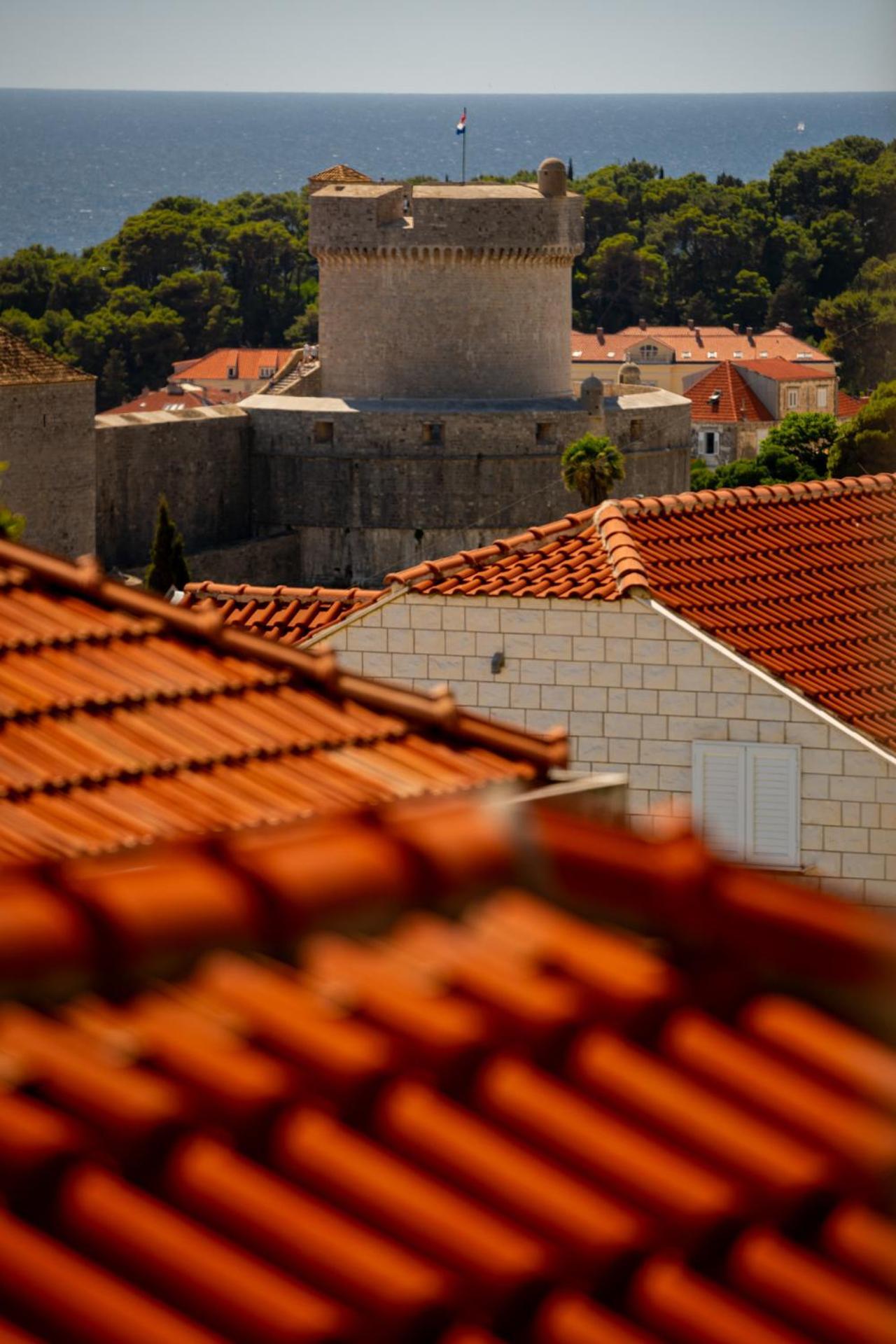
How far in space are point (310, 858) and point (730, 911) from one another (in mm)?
299

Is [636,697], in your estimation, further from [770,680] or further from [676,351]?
[676,351]

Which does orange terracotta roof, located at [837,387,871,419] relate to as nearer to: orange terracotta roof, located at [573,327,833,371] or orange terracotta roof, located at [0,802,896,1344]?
orange terracotta roof, located at [573,327,833,371]

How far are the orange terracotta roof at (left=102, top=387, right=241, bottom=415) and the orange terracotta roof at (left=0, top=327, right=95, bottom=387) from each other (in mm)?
28489

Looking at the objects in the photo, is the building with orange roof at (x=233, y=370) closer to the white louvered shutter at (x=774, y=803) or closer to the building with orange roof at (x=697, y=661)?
the building with orange roof at (x=697, y=661)

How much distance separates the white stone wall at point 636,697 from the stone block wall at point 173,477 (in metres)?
26.9

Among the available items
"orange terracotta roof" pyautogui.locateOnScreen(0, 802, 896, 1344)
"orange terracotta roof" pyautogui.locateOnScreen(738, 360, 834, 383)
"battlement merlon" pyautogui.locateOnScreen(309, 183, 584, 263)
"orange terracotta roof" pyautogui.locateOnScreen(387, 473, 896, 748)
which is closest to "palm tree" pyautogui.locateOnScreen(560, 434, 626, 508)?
"battlement merlon" pyautogui.locateOnScreen(309, 183, 584, 263)

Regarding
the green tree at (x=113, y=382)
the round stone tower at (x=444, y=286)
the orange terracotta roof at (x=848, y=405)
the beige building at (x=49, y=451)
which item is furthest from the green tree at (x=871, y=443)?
the green tree at (x=113, y=382)

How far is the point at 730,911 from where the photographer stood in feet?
6.22

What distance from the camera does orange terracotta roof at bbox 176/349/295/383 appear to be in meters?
76.4

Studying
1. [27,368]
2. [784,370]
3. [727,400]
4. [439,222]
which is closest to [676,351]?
[784,370]

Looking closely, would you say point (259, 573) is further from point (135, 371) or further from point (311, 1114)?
point (135, 371)

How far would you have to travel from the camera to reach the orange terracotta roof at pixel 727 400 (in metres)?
66.4

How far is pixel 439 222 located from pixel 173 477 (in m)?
5.49

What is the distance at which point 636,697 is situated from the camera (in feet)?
28.9
